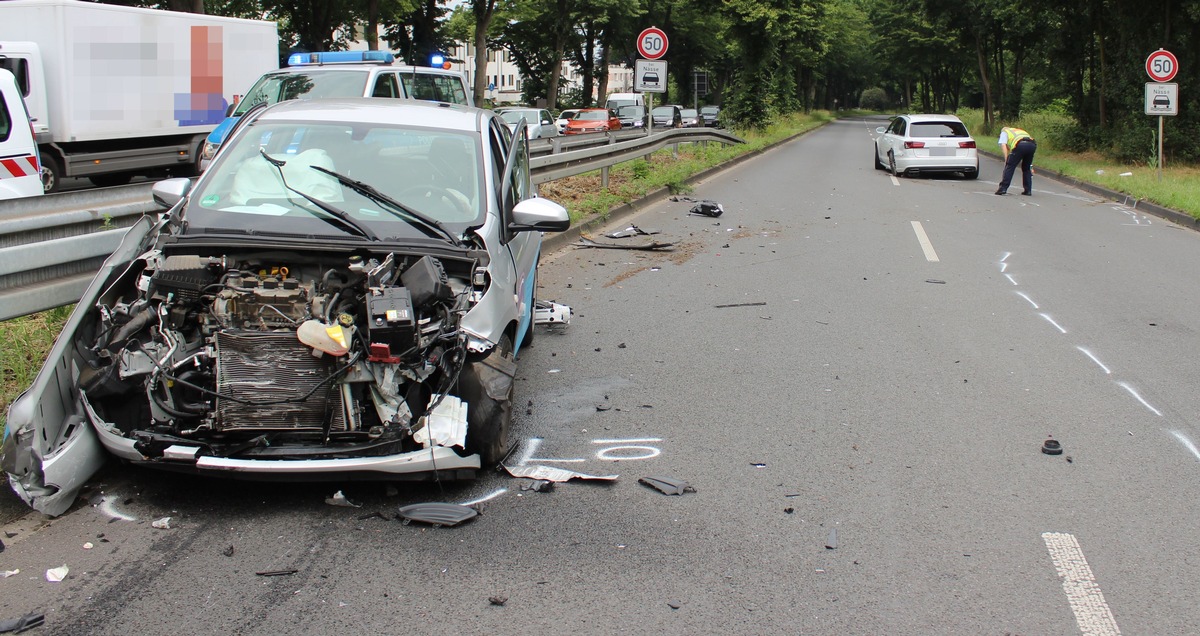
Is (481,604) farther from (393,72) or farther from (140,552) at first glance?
(393,72)

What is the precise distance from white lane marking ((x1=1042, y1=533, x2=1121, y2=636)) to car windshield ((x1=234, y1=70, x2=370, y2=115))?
37.6 ft

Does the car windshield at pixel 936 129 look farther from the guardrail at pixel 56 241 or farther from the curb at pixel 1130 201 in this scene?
the guardrail at pixel 56 241

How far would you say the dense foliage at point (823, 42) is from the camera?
90.3 feet

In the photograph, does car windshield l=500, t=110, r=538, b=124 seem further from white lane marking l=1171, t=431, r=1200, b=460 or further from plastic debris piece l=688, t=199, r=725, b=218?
white lane marking l=1171, t=431, r=1200, b=460

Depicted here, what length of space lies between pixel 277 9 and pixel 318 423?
39.6 m

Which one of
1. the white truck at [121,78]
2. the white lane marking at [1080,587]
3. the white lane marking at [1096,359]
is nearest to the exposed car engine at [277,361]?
the white lane marking at [1080,587]

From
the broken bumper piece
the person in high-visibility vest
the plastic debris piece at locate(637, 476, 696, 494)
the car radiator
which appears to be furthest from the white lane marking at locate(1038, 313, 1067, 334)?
the person in high-visibility vest

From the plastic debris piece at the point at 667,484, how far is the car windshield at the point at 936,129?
2117 centimetres

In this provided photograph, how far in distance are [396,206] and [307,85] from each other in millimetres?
9458

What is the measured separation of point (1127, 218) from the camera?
1745cm

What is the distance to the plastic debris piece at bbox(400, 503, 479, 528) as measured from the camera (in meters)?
4.48

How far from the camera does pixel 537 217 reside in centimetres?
580

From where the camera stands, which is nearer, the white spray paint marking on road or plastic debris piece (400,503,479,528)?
plastic debris piece (400,503,479,528)

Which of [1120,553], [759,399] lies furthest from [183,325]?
[1120,553]
